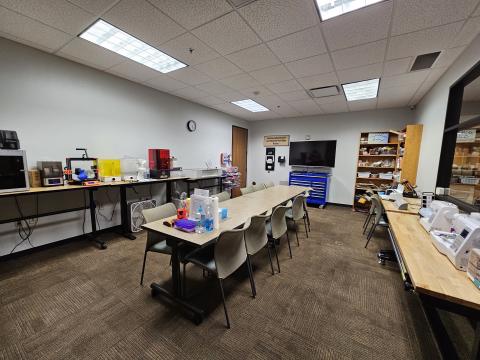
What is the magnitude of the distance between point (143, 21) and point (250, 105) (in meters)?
3.33

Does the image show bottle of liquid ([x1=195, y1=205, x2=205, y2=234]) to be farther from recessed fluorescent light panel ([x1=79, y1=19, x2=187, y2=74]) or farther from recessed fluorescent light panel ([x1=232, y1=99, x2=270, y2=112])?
recessed fluorescent light panel ([x1=232, y1=99, x2=270, y2=112])

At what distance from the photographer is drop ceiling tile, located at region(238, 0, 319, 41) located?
1.71m

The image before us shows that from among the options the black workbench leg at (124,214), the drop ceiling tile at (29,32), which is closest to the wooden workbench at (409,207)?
the black workbench leg at (124,214)

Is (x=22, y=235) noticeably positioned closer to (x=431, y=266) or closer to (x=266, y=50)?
(x=266, y=50)

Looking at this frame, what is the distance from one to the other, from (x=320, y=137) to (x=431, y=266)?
514 cm

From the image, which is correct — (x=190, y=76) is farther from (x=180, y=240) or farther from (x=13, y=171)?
(x=180, y=240)

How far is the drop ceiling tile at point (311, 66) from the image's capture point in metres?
2.61

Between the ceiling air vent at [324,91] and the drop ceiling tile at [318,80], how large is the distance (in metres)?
0.17

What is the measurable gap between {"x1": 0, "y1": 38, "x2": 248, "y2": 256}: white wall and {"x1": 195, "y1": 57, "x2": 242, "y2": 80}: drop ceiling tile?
1.53 meters

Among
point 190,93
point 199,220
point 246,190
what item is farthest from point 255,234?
point 190,93

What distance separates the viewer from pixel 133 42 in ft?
7.91

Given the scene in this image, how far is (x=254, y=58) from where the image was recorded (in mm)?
2639

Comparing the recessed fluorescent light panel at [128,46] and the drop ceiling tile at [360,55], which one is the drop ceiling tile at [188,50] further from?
the drop ceiling tile at [360,55]

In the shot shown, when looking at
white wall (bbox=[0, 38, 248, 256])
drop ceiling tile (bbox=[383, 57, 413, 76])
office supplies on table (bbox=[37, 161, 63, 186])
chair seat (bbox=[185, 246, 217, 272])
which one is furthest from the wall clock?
drop ceiling tile (bbox=[383, 57, 413, 76])
